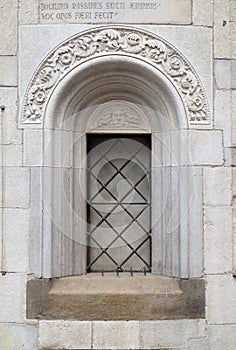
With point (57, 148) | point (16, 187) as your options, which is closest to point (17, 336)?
point (16, 187)

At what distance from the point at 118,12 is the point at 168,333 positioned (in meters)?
2.46

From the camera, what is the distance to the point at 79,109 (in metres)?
4.89

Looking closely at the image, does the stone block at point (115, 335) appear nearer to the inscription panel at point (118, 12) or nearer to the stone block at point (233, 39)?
the stone block at point (233, 39)

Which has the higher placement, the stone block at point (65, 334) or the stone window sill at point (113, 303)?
the stone window sill at point (113, 303)

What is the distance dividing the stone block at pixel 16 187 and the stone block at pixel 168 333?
130 cm

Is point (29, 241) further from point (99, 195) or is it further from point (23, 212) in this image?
point (99, 195)

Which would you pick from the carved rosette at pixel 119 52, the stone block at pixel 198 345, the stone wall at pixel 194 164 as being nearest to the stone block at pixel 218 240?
the stone wall at pixel 194 164

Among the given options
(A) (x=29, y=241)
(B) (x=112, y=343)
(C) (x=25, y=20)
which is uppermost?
(C) (x=25, y=20)

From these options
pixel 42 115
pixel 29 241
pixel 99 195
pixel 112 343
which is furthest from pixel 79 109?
pixel 112 343

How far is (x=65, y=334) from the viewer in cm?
463

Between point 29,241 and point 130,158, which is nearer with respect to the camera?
point 29,241

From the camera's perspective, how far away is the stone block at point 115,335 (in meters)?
4.63

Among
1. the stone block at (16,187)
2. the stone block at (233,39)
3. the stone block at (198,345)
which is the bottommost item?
the stone block at (198,345)

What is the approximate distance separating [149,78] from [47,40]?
0.83 metres
